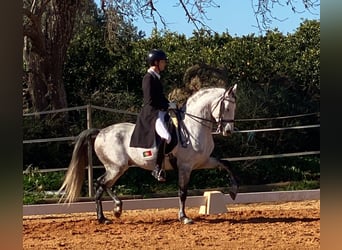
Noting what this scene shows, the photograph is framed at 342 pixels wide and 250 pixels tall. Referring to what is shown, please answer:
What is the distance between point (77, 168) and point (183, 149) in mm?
1320

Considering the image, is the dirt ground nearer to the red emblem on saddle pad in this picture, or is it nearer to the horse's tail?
the horse's tail

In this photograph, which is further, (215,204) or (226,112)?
(215,204)

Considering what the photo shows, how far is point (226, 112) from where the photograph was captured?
6.46m

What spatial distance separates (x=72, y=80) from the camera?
11.2 m

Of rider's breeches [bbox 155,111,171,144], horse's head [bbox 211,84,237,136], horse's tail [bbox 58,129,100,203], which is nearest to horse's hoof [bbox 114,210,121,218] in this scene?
horse's tail [bbox 58,129,100,203]

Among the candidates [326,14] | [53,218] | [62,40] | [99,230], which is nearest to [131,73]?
[62,40]

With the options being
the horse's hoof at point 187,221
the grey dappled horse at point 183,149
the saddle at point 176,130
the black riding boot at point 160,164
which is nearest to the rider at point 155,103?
the black riding boot at point 160,164

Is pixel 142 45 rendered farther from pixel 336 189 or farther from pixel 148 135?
pixel 336 189

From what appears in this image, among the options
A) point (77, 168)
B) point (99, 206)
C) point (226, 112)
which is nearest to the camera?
point (226, 112)

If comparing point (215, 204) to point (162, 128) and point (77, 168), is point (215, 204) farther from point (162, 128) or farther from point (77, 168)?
point (77, 168)

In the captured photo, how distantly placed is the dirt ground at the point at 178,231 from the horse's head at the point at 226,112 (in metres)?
0.99

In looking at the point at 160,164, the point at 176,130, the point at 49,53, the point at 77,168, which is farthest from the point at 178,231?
the point at 49,53

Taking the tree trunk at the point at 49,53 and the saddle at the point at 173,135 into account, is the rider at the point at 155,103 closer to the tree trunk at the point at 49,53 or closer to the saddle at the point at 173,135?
the saddle at the point at 173,135

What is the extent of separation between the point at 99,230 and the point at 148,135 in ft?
3.64
